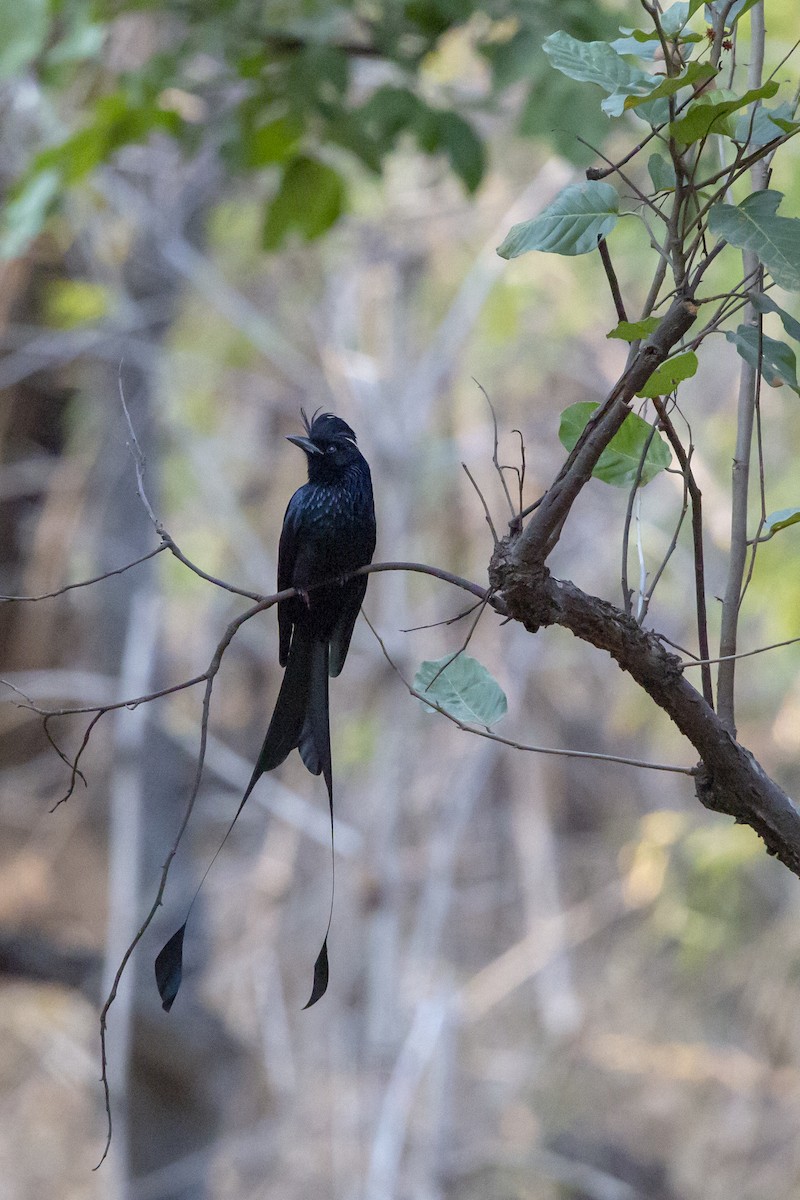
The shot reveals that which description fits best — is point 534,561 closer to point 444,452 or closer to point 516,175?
point 444,452

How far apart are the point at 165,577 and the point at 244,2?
4.10 metres

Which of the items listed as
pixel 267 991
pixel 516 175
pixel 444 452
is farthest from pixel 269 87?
pixel 267 991

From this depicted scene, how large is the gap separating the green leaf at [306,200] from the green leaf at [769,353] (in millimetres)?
1691

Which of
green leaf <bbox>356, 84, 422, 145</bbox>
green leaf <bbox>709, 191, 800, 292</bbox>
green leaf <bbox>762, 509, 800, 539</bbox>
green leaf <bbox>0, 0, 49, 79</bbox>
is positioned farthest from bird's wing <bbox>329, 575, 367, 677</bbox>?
green leaf <bbox>0, 0, 49, 79</bbox>

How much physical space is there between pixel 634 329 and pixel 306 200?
184 cm

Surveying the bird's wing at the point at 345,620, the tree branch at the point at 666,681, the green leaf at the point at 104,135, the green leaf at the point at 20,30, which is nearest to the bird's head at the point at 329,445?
the bird's wing at the point at 345,620

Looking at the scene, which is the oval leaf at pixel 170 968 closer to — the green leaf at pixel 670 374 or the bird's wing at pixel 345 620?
the bird's wing at pixel 345 620

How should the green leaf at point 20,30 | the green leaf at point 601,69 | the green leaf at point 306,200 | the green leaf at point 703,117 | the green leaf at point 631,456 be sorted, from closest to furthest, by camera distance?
the green leaf at point 703,117
the green leaf at point 601,69
the green leaf at point 631,456
the green leaf at point 20,30
the green leaf at point 306,200

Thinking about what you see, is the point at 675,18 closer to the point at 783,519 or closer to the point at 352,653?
the point at 783,519

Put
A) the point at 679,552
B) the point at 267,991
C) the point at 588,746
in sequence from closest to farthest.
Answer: the point at 679,552
the point at 267,991
the point at 588,746

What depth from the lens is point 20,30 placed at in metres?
2.51

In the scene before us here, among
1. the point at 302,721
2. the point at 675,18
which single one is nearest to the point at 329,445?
the point at 302,721

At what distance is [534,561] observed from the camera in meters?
1.03

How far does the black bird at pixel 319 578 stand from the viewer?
4.00ft
